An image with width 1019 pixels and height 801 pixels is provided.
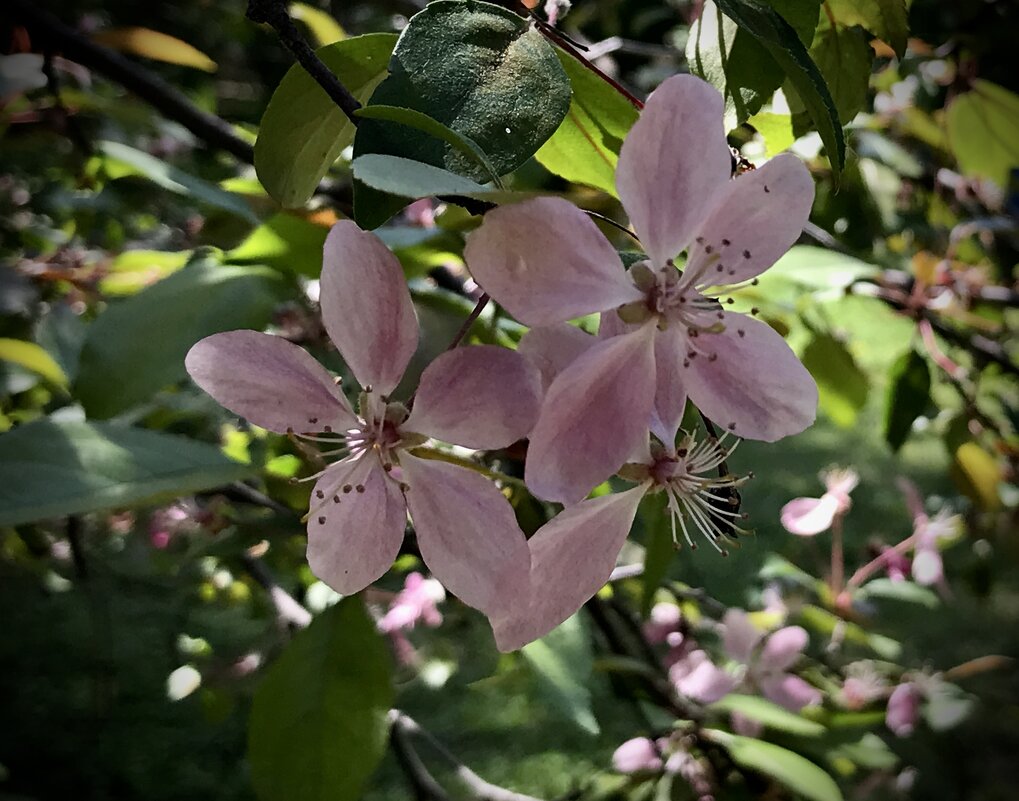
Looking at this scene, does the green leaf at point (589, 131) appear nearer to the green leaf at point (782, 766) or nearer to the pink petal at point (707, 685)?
the green leaf at point (782, 766)

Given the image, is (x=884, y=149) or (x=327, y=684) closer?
(x=327, y=684)

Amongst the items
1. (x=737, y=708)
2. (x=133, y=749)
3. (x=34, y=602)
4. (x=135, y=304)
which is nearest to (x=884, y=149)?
(x=737, y=708)

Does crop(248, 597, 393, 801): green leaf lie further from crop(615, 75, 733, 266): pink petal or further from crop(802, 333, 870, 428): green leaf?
crop(802, 333, 870, 428): green leaf

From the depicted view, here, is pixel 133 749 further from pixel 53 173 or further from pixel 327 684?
pixel 327 684

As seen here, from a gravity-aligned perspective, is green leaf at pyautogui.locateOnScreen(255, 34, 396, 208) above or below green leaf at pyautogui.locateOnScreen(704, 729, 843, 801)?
above

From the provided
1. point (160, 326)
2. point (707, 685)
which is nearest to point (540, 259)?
point (160, 326)

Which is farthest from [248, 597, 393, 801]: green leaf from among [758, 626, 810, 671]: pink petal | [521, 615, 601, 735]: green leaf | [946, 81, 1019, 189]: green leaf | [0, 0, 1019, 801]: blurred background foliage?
[946, 81, 1019, 189]: green leaf

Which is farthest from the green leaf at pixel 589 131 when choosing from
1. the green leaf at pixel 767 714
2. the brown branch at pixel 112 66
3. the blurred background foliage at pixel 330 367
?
the green leaf at pixel 767 714
